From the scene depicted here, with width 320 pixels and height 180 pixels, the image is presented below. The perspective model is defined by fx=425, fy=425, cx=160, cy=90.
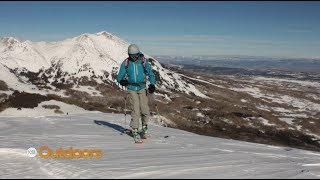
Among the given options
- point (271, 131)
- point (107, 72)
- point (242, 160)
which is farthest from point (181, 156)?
point (107, 72)

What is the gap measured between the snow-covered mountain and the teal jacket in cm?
5537

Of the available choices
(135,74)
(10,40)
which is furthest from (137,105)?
(10,40)

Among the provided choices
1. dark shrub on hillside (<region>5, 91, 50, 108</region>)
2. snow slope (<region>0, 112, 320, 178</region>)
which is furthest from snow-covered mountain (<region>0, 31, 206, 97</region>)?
snow slope (<region>0, 112, 320, 178</region>)

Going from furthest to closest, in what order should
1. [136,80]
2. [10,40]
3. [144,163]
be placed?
[10,40], [136,80], [144,163]

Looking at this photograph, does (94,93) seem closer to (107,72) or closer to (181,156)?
(107,72)

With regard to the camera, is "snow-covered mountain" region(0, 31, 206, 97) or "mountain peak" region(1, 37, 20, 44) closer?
"snow-covered mountain" region(0, 31, 206, 97)

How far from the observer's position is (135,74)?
14.4 metres

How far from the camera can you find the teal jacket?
46.9 feet

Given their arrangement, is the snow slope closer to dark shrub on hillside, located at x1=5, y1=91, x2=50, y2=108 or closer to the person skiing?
the person skiing

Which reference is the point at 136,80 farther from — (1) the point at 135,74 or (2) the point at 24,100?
(2) the point at 24,100

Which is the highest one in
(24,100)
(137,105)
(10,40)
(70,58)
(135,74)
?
(10,40)

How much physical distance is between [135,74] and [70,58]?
63940 mm

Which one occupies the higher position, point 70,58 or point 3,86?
point 70,58

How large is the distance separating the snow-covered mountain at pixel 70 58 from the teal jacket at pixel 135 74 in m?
55.4
